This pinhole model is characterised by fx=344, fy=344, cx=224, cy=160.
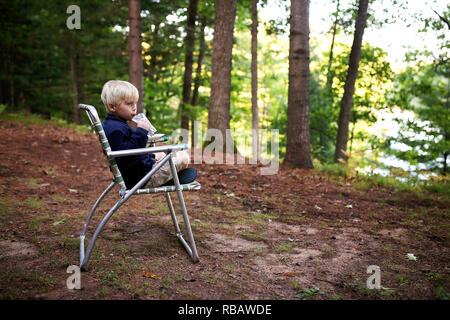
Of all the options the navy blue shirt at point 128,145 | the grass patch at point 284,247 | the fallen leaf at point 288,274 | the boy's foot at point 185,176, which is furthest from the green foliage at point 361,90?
the navy blue shirt at point 128,145

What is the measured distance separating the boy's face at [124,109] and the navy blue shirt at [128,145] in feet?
0.16

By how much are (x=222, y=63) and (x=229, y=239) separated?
6094 mm

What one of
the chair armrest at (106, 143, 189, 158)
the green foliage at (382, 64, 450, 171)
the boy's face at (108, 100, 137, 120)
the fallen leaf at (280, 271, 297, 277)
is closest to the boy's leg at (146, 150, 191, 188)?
the chair armrest at (106, 143, 189, 158)

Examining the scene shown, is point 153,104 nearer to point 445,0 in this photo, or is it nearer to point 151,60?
point 151,60

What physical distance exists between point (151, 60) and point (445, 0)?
11.9 metres

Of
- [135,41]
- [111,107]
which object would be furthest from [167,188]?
[135,41]

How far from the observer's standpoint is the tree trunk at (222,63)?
875 centimetres

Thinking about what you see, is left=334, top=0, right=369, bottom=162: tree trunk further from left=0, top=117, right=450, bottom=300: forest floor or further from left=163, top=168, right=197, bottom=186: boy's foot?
left=163, top=168, right=197, bottom=186: boy's foot

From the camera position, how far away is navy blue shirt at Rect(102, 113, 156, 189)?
2961 mm

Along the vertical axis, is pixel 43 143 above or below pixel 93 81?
below

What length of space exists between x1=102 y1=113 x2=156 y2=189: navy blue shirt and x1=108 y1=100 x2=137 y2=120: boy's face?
0.16 ft
